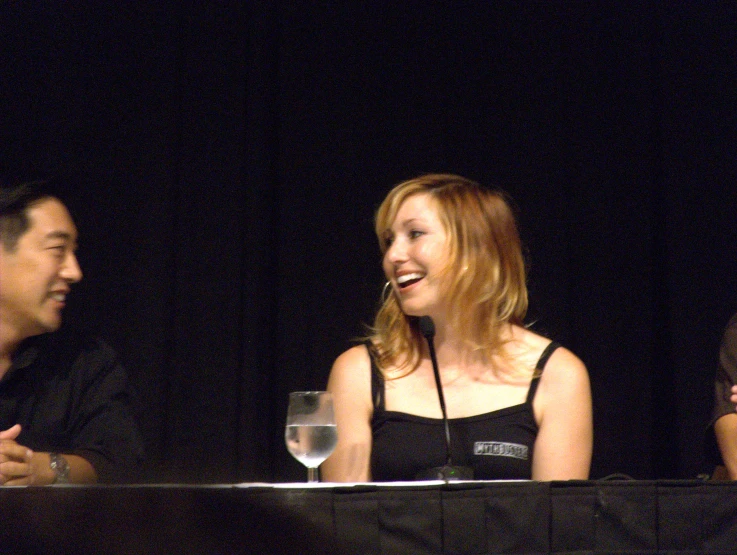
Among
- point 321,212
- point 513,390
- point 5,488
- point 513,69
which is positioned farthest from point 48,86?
point 5,488

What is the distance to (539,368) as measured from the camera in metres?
2.34

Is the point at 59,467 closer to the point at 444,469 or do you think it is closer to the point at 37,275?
the point at 37,275

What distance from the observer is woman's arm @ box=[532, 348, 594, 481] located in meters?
2.23

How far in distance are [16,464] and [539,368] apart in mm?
1205

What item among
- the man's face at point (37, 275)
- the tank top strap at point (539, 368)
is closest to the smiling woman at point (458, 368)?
the tank top strap at point (539, 368)

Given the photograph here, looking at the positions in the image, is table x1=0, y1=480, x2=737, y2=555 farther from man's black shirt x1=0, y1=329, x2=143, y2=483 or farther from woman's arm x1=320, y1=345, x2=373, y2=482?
man's black shirt x1=0, y1=329, x2=143, y2=483

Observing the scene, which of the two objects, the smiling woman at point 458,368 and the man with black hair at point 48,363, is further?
the man with black hair at point 48,363

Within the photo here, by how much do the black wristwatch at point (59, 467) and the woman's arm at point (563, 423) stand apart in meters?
1.06

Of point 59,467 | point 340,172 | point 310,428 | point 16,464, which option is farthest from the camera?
point 340,172

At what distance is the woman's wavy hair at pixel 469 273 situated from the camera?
2.40 metres

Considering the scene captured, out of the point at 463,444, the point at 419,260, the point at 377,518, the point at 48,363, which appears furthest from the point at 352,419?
the point at 377,518

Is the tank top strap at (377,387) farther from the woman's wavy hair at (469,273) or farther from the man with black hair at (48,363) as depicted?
the man with black hair at (48,363)

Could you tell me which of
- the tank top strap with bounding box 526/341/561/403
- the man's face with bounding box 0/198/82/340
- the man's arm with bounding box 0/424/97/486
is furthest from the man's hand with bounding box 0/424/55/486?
the tank top strap with bounding box 526/341/561/403

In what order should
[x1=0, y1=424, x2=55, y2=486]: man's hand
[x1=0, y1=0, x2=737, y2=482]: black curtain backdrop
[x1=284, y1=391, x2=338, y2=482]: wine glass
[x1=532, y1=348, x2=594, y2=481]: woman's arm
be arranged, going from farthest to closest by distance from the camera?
[x1=0, y1=0, x2=737, y2=482]: black curtain backdrop
[x1=532, y1=348, x2=594, y2=481]: woman's arm
[x1=0, y1=424, x2=55, y2=486]: man's hand
[x1=284, y1=391, x2=338, y2=482]: wine glass
